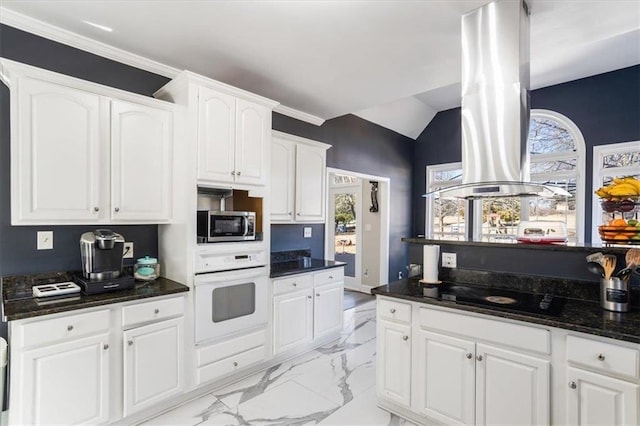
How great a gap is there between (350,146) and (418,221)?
2.40 metres

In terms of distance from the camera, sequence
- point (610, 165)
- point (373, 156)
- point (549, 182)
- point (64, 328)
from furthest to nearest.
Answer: point (373, 156)
point (549, 182)
point (610, 165)
point (64, 328)

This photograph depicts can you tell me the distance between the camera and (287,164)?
11.3 ft

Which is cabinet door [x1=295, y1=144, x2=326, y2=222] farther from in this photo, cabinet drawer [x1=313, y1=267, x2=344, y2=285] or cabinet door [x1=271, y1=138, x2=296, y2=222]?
cabinet drawer [x1=313, y1=267, x2=344, y2=285]

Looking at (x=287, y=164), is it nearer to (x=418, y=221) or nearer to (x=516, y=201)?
(x=418, y=221)

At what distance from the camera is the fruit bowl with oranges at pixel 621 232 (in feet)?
6.01

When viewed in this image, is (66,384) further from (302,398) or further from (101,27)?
(101,27)

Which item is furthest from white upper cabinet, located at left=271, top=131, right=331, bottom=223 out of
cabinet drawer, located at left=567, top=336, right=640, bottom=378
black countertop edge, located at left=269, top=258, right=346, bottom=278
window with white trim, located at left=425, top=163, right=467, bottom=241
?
window with white trim, located at left=425, top=163, right=467, bottom=241

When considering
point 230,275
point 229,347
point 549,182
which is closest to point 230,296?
point 230,275

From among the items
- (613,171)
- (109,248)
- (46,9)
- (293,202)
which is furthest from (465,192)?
(613,171)

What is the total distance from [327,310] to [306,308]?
32 centimetres

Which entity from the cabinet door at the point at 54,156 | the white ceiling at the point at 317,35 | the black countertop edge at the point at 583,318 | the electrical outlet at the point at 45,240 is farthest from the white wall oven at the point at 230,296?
the white ceiling at the point at 317,35

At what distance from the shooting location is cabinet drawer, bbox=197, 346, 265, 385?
2.47 m

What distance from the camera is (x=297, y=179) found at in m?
3.54

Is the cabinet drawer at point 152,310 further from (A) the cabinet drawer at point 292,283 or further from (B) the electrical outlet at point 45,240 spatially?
(A) the cabinet drawer at point 292,283
